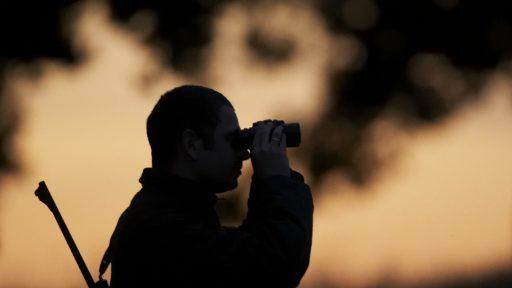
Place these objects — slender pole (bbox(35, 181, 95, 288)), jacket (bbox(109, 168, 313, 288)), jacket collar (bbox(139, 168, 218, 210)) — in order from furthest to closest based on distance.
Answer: slender pole (bbox(35, 181, 95, 288))
jacket collar (bbox(139, 168, 218, 210))
jacket (bbox(109, 168, 313, 288))

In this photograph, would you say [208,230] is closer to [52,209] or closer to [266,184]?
[266,184]

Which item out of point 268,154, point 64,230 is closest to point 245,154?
point 268,154

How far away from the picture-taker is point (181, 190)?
272cm

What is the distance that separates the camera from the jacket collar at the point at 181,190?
107 inches

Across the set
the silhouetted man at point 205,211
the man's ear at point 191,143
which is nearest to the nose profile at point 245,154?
the silhouetted man at point 205,211

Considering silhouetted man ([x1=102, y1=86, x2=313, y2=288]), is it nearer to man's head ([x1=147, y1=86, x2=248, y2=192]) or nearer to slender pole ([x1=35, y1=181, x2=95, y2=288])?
man's head ([x1=147, y1=86, x2=248, y2=192])

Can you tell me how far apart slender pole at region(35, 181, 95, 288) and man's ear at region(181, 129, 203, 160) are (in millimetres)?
387

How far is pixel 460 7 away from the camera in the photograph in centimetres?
944

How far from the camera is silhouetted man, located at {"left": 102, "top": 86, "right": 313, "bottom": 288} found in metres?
2.60

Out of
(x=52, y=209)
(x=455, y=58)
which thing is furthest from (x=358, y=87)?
(x=52, y=209)

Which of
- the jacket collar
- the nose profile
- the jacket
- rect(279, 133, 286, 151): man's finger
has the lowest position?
the jacket

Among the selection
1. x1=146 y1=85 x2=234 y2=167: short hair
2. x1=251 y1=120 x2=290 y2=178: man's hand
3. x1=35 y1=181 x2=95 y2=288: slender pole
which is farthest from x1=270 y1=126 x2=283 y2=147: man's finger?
x1=35 y1=181 x2=95 y2=288: slender pole

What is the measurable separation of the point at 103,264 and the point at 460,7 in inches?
279

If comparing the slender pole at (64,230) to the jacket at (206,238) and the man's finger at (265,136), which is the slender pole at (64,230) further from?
the man's finger at (265,136)
